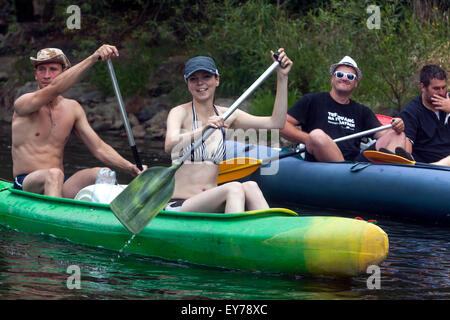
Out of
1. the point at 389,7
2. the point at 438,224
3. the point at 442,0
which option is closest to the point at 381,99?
the point at 389,7

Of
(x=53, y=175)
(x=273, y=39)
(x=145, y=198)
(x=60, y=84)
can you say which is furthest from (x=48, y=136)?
(x=273, y=39)

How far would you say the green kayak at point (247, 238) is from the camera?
149 inches

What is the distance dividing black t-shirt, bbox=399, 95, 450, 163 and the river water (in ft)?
4.80

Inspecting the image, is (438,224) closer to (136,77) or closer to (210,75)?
(210,75)

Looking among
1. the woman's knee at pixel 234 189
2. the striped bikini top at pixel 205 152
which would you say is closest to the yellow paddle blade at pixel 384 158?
the striped bikini top at pixel 205 152

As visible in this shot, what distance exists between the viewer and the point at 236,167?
5668 mm

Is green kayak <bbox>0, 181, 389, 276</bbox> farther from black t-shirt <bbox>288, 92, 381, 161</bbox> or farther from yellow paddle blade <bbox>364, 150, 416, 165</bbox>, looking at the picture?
black t-shirt <bbox>288, 92, 381, 161</bbox>

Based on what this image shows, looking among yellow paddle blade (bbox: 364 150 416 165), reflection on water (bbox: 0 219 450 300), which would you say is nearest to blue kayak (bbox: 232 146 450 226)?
yellow paddle blade (bbox: 364 150 416 165)

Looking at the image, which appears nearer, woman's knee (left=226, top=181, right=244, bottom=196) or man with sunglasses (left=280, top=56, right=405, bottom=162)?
woman's knee (left=226, top=181, right=244, bottom=196)

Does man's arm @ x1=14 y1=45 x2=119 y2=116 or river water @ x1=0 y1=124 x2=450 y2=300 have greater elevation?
man's arm @ x1=14 y1=45 x2=119 y2=116

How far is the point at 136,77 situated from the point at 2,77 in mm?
3206

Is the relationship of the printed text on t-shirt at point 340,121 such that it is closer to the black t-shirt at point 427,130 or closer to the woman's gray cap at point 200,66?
the black t-shirt at point 427,130

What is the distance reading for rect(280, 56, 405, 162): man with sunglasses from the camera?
638 centimetres

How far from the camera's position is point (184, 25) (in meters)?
13.1
